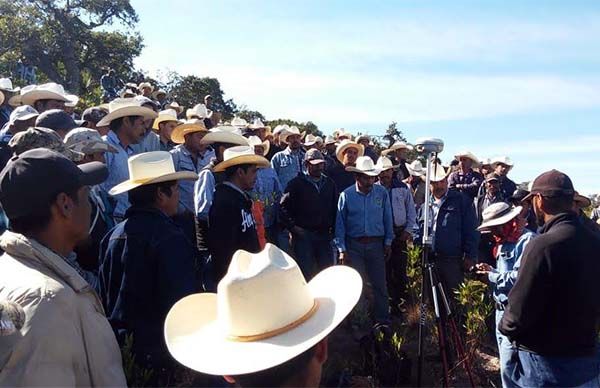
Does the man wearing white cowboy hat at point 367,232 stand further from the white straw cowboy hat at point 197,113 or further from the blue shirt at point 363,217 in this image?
the white straw cowboy hat at point 197,113

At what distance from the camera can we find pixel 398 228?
8117 mm

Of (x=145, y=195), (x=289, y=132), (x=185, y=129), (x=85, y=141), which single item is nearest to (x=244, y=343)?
(x=145, y=195)

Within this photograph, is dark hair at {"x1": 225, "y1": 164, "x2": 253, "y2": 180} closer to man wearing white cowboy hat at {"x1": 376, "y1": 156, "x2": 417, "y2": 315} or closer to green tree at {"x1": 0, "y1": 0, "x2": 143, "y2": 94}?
man wearing white cowboy hat at {"x1": 376, "y1": 156, "x2": 417, "y2": 315}

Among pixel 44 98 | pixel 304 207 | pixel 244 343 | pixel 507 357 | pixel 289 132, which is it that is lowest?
pixel 507 357

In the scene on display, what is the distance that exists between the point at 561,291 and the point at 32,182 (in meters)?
3.03

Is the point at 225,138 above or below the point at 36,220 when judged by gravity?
above

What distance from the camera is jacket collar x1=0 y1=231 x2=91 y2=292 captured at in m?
2.07

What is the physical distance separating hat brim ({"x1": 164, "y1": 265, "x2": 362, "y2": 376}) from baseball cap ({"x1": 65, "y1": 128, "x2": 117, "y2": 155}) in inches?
110

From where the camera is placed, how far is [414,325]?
7535 mm

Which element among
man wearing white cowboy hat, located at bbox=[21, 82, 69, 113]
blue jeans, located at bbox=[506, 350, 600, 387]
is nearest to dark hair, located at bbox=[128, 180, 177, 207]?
blue jeans, located at bbox=[506, 350, 600, 387]

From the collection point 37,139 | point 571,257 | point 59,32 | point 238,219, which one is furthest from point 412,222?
point 59,32

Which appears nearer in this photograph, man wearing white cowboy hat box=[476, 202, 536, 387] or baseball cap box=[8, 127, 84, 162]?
baseball cap box=[8, 127, 84, 162]

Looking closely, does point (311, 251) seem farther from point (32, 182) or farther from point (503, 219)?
point (32, 182)

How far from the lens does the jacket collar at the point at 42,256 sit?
2.07 metres
